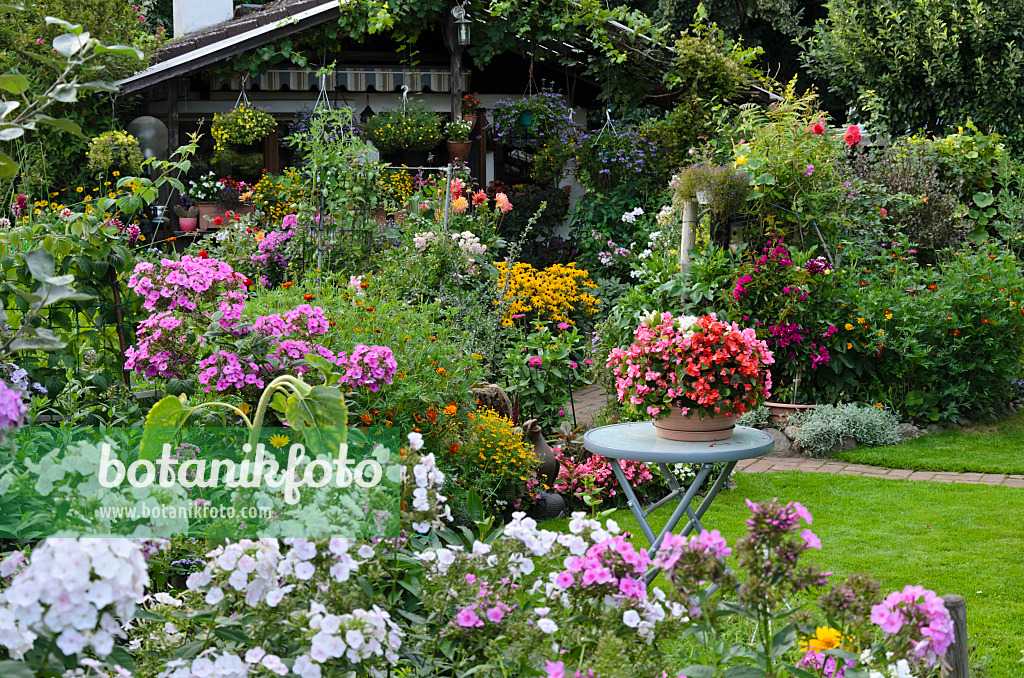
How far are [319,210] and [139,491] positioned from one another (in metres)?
4.42

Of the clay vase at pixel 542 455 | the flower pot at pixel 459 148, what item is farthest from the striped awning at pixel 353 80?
the clay vase at pixel 542 455

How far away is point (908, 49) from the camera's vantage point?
1017 centimetres

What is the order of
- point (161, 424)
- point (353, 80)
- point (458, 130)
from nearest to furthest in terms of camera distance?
1. point (161, 424)
2. point (458, 130)
3. point (353, 80)

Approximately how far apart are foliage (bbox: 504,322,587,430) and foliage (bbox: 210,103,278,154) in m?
5.26

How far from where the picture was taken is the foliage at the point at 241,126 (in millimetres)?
9703

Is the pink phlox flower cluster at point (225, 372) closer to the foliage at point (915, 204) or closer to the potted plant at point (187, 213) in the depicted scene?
the foliage at point (915, 204)

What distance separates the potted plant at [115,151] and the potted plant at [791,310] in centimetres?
602

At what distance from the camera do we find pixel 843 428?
630 centimetres

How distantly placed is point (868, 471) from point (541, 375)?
2.25 meters

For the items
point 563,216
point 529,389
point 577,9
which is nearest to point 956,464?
point 529,389

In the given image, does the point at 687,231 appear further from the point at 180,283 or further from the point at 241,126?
the point at 241,126

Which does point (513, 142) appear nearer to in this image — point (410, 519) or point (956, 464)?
point (956, 464)

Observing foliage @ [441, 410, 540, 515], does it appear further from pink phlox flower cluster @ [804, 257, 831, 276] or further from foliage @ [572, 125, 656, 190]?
foliage @ [572, 125, 656, 190]

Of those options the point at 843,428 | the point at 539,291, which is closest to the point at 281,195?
the point at 539,291
